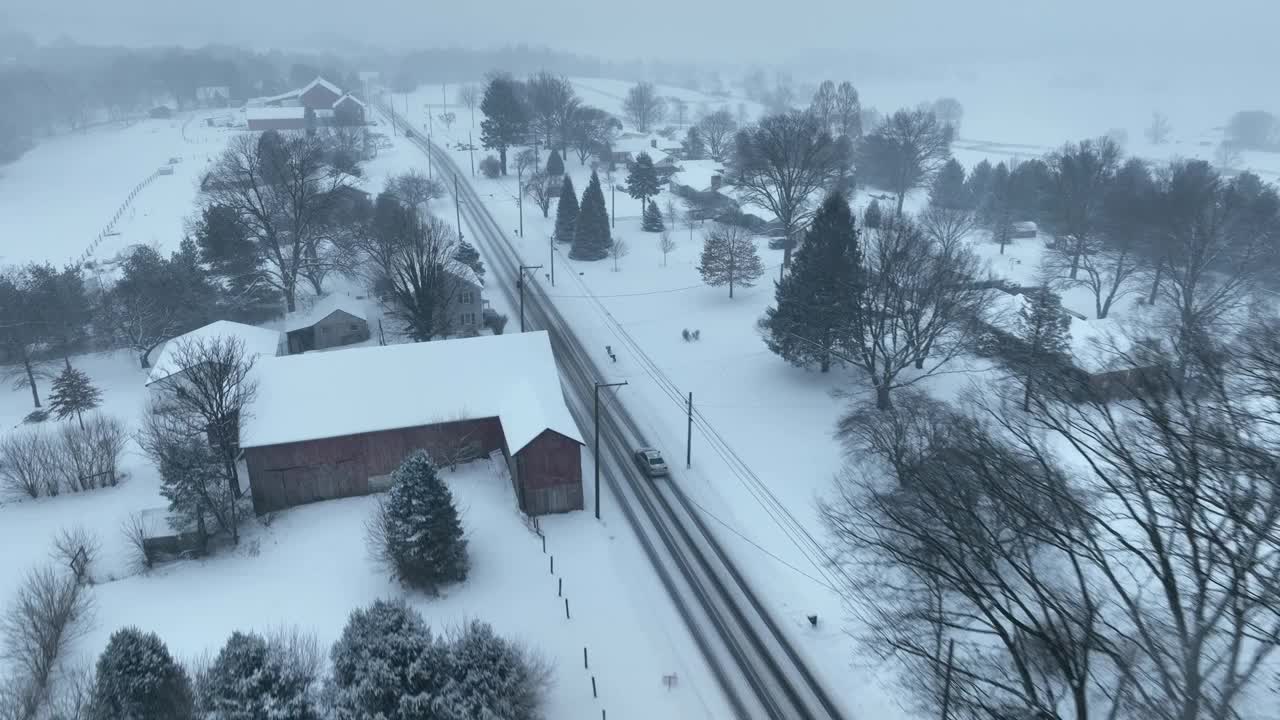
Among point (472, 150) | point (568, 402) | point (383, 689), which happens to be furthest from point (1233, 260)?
point (472, 150)

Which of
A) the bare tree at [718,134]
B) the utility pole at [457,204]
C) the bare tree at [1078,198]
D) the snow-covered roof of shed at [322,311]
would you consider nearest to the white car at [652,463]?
the snow-covered roof of shed at [322,311]

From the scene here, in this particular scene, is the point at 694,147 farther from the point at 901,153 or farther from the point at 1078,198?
the point at 1078,198

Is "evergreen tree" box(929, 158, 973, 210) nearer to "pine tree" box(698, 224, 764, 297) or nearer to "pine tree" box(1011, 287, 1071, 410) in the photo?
"pine tree" box(698, 224, 764, 297)

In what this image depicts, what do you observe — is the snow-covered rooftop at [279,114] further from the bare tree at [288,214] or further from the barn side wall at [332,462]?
the barn side wall at [332,462]

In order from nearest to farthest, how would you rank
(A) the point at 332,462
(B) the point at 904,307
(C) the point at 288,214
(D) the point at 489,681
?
(D) the point at 489,681
(A) the point at 332,462
(B) the point at 904,307
(C) the point at 288,214

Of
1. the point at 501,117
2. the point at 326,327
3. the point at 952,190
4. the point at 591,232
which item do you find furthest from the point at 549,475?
the point at 501,117

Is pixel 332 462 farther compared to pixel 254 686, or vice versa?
pixel 332 462
